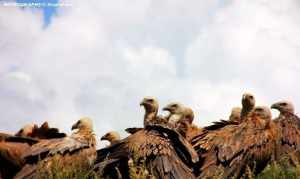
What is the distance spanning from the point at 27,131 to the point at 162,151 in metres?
3.66

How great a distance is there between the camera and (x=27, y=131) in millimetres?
13969

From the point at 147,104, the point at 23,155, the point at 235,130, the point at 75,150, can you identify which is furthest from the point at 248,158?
the point at 147,104

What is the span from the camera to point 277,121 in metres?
14.1

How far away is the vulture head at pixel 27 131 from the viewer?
44.7ft

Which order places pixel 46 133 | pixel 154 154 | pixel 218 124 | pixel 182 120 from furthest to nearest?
pixel 182 120 → pixel 46 133 → pixel 218 124 → pixel 154 154

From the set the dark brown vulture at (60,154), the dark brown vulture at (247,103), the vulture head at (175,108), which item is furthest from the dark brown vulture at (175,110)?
the dark brown vulture at (60,154)

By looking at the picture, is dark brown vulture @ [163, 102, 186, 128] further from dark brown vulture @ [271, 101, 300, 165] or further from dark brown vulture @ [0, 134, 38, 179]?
dark brown vulture @ [0, 134, 38, 179]

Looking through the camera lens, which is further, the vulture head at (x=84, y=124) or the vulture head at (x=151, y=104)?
the vulture head at (x=151, y=104)

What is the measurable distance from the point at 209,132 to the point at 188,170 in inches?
49.5

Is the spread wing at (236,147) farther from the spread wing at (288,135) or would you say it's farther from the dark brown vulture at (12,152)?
the dark brown vulture at (12,152)

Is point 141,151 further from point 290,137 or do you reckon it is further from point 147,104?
point 147,104

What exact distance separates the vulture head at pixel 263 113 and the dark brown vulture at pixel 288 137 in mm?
209

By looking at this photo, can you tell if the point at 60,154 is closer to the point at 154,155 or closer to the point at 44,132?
the point at 154,155

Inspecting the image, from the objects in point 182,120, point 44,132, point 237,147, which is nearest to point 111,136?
point 182,120
